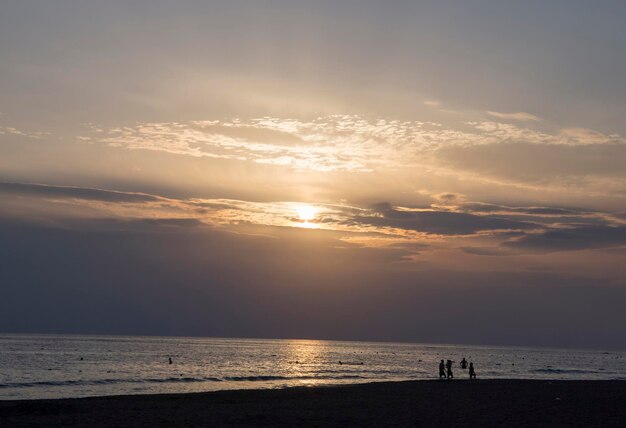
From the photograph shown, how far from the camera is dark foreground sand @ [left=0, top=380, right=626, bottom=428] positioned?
2850 cm

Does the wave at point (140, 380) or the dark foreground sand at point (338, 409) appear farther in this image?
the wave at point (140, 380)

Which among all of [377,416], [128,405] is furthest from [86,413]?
[377,416]

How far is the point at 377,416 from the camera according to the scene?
3030 cm

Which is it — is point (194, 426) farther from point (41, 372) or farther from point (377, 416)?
point (41, 372)

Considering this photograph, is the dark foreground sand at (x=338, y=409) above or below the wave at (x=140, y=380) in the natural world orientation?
above

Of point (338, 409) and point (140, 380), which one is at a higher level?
point (338, 409)

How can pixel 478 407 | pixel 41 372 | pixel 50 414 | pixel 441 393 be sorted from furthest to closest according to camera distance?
pixel 41 372 < pixel 441 393 < pixel 478 407 < pixel 50 414

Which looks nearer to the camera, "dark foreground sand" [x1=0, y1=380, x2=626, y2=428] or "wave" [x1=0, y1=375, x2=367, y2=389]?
"dark foreground sand" [x1=0, y1=380, x2=626, y2=428]

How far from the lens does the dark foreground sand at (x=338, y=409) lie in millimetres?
28500

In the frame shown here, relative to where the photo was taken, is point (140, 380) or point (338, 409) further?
point (140, 380)

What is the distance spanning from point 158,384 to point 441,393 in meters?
29.4

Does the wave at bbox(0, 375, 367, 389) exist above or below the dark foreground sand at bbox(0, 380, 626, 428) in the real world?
below

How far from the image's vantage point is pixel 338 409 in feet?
111

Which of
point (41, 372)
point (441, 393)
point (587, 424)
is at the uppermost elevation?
point (587, 424)
